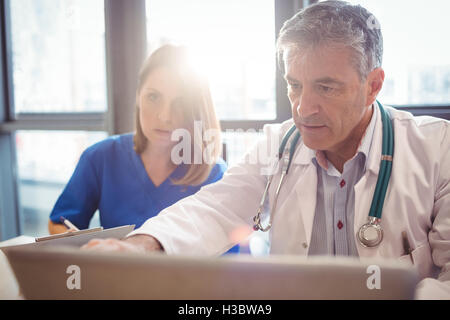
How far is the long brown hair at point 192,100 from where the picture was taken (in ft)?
4.94

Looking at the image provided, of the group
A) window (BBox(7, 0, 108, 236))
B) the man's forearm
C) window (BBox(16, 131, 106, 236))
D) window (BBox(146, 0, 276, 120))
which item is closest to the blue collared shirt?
the man's forearm

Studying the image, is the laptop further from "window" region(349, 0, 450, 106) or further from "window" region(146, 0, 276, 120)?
"window" region(146, 0, 276, 120)

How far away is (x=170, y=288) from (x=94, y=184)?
4.25 ft

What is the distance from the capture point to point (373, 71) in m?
1.06

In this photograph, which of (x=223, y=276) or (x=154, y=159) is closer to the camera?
(x=223, y=276)

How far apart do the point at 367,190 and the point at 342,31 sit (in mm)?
440

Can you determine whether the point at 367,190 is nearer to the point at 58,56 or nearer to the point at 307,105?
the point at 307,105

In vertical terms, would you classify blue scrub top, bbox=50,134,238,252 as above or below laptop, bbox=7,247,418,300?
below

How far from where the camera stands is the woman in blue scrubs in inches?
59.6

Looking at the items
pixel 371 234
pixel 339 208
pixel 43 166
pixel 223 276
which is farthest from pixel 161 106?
pixel 43 166

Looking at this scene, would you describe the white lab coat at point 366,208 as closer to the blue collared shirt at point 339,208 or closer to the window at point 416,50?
the blue collared shirt at point 339,208

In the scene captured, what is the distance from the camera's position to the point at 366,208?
39.9 inches
